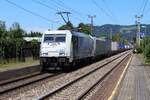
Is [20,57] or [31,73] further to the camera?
[20,57]

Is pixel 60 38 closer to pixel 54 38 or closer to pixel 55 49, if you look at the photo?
pixel 54 38

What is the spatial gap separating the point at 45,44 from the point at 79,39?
18.8 ft

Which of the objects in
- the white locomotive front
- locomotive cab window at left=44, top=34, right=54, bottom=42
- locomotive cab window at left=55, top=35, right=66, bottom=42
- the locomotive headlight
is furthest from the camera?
locomotive cab window at left=44, top=34, right=54, bottom=42

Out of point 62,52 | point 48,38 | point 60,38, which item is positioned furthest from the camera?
point 48,38

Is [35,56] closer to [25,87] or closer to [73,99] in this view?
[25,87]

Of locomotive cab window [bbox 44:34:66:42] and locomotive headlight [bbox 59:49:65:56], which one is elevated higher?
locomotive cab window [bbox 44:34:66:42]

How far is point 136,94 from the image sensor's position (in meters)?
18.0

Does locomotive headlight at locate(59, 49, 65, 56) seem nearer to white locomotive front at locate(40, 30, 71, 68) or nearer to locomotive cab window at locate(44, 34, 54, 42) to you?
white locomotive front at locate(40, 30, 71, 68)

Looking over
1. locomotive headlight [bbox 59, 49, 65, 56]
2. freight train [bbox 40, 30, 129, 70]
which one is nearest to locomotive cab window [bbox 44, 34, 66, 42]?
freight train [bbox 40, 30, 129, 70]

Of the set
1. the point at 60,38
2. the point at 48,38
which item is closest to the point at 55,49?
the point at 60,38

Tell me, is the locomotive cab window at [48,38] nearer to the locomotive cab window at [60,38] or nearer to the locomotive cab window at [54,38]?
the locomotive cab window at [54,38]

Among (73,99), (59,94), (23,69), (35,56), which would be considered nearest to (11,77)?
(23,69)

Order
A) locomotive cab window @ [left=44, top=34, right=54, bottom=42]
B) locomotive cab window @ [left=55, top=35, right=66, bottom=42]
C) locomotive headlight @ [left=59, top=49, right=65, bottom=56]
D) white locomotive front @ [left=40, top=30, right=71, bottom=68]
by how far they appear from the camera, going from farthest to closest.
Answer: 1. locomotive cab window @ [left=44, top=34, right=54, bottom=42]
2. locomotive cab window @ [left=55, top=35, right=66, bottom=42]
3. locomotive headlight @ [left=59, top=49, right=65, bottom=56]
4. white locomotive front @ [left=40, top=30, right=71, bottom=68]

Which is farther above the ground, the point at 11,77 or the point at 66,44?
the point at 66,44
